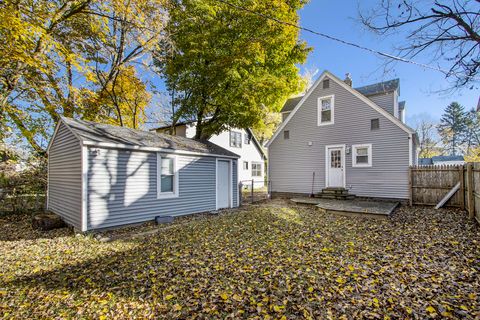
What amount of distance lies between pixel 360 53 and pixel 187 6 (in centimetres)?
908

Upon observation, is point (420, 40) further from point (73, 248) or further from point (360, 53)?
point (73, 248)

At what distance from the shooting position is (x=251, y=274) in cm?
389

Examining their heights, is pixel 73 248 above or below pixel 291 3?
below

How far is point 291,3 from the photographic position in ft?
41.9

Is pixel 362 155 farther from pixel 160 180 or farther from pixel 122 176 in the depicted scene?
pixel 122 176

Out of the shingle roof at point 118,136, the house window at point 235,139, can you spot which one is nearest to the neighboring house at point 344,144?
the shingle roof at point 118,136

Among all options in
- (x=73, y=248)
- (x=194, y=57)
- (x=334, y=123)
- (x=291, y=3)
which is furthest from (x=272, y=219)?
(x=291, y=3)

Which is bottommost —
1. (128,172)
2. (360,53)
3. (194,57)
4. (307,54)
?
(128,172)

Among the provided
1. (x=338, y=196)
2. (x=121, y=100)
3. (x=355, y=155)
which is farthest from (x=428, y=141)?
(x=121, y=100)

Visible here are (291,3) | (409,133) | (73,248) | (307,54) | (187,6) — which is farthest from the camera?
(307,54)

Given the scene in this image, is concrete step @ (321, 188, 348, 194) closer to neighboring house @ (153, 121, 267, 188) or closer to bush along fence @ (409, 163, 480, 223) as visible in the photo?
bush along fence @ (409, 163, 480, 223)

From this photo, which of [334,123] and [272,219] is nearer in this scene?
[272,219]

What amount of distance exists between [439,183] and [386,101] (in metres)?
4.72

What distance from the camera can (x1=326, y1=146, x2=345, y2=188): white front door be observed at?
466 inches
